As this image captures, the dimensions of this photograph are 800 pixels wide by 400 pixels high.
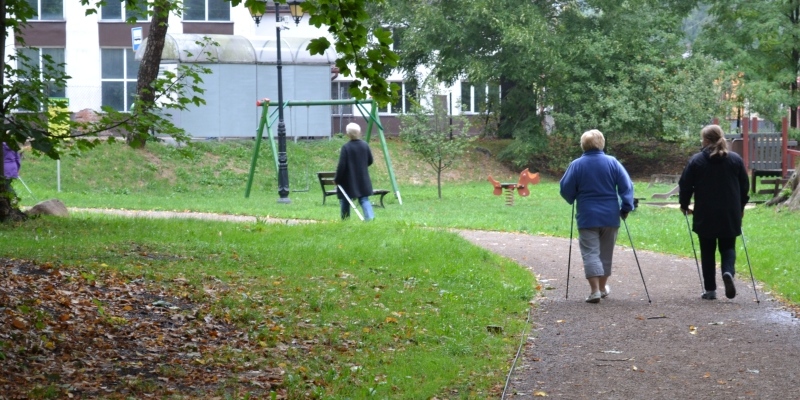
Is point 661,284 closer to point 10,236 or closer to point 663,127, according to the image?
point 10,236

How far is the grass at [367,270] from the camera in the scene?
751 cm

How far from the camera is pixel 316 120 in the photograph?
37.8 meters

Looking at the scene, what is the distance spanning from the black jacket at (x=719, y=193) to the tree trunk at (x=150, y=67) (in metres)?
5.87

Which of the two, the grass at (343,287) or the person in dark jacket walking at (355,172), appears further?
the person in dark jacket walking at (355,172)

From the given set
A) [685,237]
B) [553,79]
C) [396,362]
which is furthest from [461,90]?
[396,362]

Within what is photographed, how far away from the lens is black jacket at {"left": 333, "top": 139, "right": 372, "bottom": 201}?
695 inches

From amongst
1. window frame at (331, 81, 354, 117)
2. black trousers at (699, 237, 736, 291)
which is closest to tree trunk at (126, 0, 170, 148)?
black trousers at (699, 237, 736, 291)

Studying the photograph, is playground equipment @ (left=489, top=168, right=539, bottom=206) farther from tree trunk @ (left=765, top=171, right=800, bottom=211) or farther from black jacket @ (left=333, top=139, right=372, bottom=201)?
black jacket @ (left=333, top=139, right=372, bottom=201)

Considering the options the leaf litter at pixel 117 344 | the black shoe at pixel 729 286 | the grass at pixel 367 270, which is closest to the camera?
the leaf litter at pixel 117 344

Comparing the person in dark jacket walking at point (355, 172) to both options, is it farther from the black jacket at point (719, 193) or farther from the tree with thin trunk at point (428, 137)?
the tree with thin trunk at point (428, 137)

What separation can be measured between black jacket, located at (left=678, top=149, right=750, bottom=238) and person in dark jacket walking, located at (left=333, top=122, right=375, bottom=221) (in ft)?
A: 25.3

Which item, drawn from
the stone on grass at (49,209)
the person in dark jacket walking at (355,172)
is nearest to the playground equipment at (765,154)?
the person in dark jacket walking at (355,172)

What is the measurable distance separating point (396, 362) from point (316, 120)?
30.6 m

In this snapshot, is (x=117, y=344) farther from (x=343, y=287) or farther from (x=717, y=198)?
(x=717, y=198)
